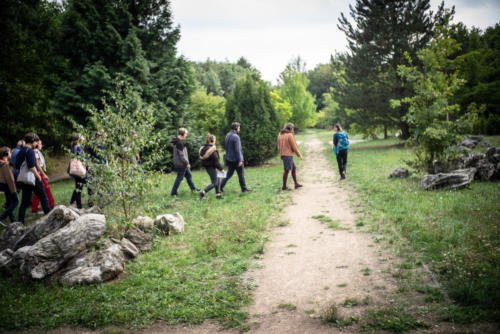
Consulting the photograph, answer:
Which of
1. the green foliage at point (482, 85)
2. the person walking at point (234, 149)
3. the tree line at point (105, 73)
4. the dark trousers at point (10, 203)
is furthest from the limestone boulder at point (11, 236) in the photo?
the green foliage at point (482, 85)

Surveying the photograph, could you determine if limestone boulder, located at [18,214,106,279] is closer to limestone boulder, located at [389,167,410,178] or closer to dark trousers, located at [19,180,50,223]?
dark trousers, located at [19,180,50,223]

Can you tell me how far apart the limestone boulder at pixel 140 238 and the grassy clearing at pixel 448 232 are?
449cm

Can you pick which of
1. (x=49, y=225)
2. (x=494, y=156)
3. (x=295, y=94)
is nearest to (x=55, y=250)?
(x=49, y=225)

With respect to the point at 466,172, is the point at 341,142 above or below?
above

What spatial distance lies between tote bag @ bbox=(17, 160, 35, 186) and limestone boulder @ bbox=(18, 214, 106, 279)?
338cm

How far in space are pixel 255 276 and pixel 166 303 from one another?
143 centimetres

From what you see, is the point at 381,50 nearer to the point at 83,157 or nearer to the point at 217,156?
the point at 217,156

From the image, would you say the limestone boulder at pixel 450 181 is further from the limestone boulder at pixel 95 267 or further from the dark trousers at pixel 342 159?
the limestone boulder at pixel 95 267

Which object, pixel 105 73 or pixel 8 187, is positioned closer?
pixel 8 187

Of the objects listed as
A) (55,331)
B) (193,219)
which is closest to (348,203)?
(193,219)

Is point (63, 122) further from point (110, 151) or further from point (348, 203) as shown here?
point (348, 203)

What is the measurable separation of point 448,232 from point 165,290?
495 centimetres

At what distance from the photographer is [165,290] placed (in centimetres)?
446

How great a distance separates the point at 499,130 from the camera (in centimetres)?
2150
